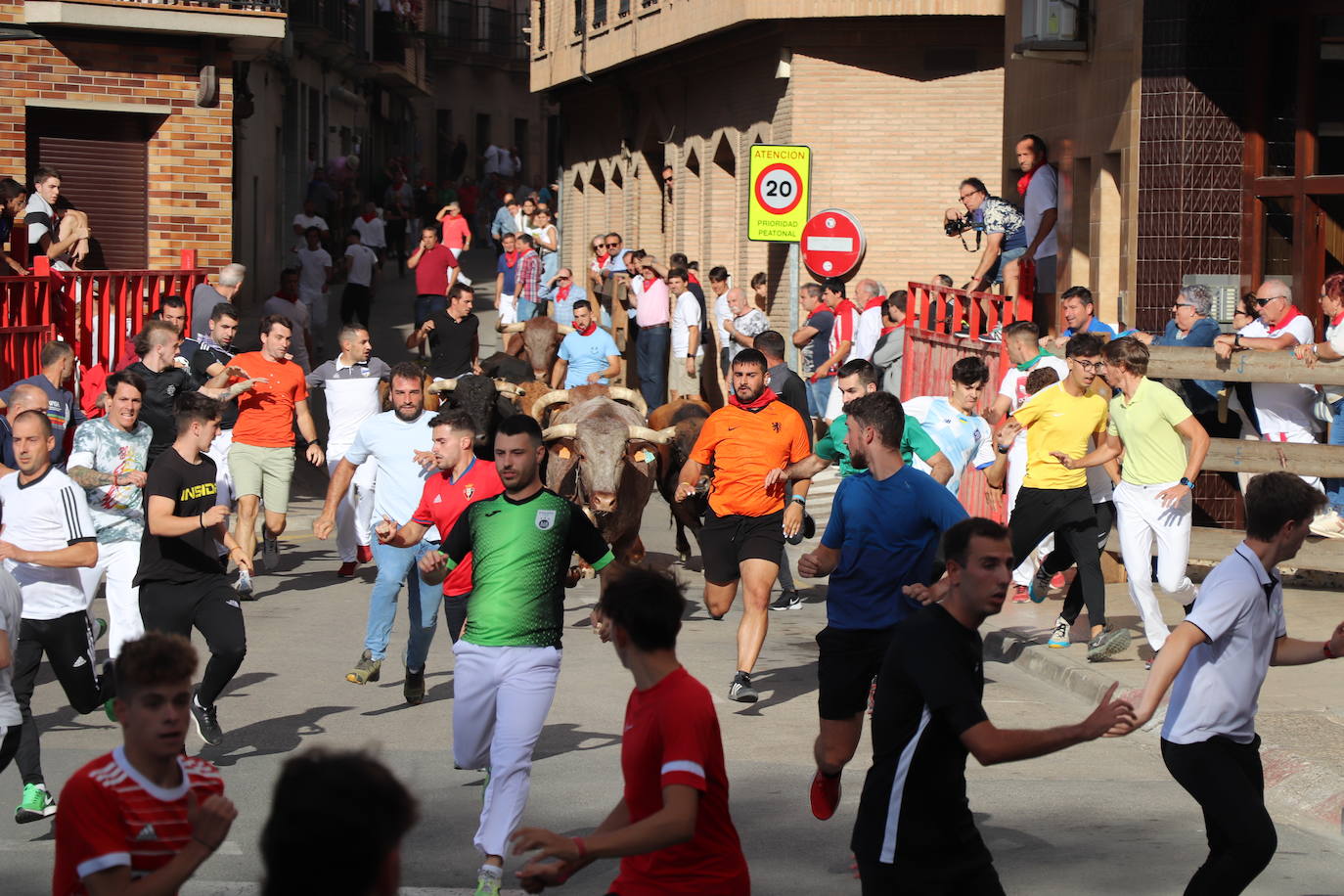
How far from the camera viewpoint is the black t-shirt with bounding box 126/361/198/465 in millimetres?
13648

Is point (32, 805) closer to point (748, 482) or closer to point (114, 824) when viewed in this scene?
point (114, 824)

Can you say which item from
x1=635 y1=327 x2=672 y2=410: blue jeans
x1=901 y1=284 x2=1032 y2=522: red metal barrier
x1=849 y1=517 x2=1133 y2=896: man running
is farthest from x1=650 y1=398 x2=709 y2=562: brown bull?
x1=635 y1=327 x2=672 y2=410: blue jeans

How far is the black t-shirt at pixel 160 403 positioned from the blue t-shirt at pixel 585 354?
19.6 ft

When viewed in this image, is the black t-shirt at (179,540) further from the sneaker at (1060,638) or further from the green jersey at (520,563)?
the sneaker at (1060,638)

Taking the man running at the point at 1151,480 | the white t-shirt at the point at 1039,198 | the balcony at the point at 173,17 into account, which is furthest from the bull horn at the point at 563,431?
the balcony at the point at 173,17

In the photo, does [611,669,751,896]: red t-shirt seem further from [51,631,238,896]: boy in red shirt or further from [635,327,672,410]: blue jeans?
[635,327,672,410]: blue jeans

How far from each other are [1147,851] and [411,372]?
5.65m

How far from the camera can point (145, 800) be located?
4.51 metres

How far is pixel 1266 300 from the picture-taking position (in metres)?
14.5

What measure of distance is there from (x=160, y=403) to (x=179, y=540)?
4929mm

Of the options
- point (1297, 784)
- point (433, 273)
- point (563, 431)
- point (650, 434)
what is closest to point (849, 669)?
point (1297, 784)

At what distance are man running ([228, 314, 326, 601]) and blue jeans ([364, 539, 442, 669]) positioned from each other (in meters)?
3.74

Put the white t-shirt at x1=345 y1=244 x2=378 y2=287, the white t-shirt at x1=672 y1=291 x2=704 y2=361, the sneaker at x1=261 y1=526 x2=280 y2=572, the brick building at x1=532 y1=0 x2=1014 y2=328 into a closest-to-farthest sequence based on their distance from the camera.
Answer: the sneaker at x1=261 y1=526 x2=280 y2=572
the white t-shirt at x1=672 y1=291 x2=704 y2=361
the brick building at x1=532 y1=0 x2=1014 y2=328
the white t-shirt at x1=345 y1=244 x2=378 y2=287

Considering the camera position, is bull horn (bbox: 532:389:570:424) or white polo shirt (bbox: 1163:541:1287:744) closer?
white polo shirt (bbox: 1163:541:1287:744)
